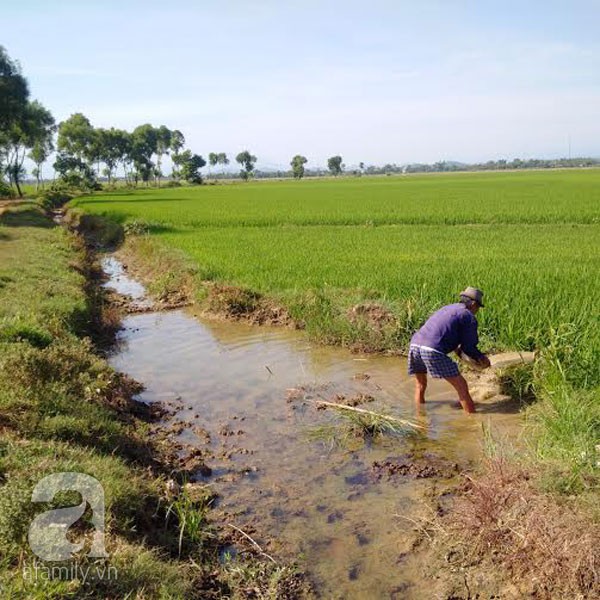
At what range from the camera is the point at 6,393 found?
16.3 ft

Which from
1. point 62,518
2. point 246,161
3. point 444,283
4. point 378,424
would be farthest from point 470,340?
point 246,161

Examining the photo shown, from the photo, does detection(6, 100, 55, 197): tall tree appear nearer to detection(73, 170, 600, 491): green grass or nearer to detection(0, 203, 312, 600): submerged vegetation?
detection(73, 170, 600, 491): green grass

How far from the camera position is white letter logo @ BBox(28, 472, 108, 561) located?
314cm

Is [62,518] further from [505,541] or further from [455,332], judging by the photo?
[455,332]

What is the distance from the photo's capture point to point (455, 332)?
19.1 feet

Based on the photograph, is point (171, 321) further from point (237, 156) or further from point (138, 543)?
point (237, 156)

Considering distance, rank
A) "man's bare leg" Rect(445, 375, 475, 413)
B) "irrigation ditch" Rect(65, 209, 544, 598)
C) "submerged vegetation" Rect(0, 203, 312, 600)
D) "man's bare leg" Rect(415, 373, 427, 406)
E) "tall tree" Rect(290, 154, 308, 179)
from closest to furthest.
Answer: "submerged vegetation" Rect(0, 203, 312, 600) < "irrigation ditch" Rect(65, 209, 544, 598) < "man's bare leg" Rect(445, 375, 475, 413) < "man's bare leg" Rect(415, 373, 427, 406) < "tall tree" Rect(290, 154, 308, 179)

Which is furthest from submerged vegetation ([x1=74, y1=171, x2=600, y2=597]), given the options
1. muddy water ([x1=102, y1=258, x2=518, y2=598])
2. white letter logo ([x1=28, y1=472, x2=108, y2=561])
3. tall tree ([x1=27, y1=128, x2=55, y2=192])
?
tall tree ([x1=27, y1=128, x2=55, y2=192])

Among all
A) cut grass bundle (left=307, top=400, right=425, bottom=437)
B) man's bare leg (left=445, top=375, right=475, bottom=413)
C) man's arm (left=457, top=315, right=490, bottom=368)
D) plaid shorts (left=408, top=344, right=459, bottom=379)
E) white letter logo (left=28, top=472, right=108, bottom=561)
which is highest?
man's arm (left=457, top=315, right=490, bottom=368)

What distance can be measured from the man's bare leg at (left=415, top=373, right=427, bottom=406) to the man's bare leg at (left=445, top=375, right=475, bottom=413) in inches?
14.7

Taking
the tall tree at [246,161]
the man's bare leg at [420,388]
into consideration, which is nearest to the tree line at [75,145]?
the tall tree at [246,161]

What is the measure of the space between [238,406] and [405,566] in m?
3.26

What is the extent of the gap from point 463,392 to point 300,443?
1.82 m

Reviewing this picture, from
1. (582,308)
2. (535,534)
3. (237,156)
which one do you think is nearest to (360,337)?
(582,308)
